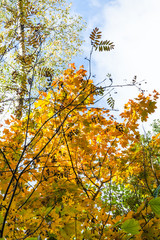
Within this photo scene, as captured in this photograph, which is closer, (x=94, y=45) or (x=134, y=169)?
(x=94, y=45)

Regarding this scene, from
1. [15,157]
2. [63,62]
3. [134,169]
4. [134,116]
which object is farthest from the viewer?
[63,62]

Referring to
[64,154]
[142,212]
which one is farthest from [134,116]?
[142,212]

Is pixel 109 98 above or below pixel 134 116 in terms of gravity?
below

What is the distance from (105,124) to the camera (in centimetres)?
349

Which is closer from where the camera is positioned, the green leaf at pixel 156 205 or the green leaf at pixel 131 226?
the green leaf at pixel 156 205

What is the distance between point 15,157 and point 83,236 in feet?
4.77

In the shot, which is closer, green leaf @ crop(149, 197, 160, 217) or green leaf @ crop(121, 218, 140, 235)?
green leaf @ crop(149, 197, 160, 217)

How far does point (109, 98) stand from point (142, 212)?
1.32m

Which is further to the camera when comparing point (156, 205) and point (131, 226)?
point (131, 226)

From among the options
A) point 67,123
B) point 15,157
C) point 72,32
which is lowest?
point 15,157

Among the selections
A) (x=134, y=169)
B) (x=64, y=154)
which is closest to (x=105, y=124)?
(x=64, y=154)

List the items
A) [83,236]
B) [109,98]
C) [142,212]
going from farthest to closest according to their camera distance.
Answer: [109,98]
[142,212]
[83,236]

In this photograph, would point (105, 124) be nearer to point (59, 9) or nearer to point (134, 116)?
point (134, 116)

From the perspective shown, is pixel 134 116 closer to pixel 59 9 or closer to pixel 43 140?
pixel 43 140
